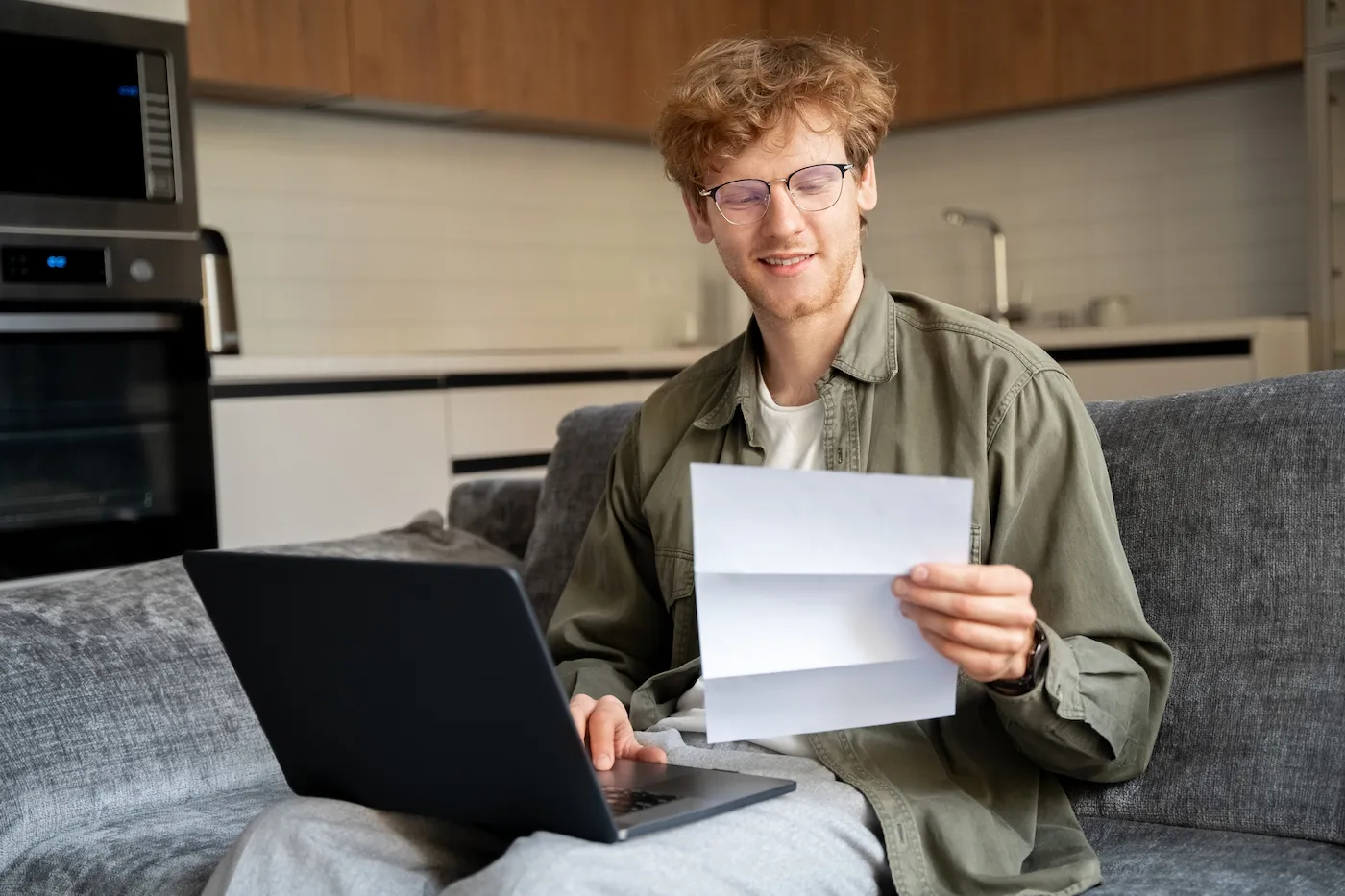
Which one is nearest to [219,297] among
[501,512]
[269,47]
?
[269,47]

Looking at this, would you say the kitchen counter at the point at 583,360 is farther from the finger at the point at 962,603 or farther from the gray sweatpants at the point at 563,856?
the finger at the point at 962,603

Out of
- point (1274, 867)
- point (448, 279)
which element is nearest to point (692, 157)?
point (1274, 867)

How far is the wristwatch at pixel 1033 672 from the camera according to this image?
4.28ft

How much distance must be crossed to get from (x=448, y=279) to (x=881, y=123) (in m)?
3.54

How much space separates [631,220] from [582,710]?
→ 13.9 ft

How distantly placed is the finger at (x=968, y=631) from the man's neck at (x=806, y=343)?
471 mm

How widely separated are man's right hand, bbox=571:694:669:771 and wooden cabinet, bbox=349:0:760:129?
2.90 metres

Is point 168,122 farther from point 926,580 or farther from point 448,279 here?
point 926,580

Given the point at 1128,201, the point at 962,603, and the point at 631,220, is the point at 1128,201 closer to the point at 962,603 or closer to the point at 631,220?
the point at 631,220

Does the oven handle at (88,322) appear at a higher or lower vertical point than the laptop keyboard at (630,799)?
higher

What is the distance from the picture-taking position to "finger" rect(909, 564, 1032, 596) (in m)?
1.18

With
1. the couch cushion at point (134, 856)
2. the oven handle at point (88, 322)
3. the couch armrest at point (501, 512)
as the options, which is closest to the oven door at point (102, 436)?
the oven handle at point (88, 322)

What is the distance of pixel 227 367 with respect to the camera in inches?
148

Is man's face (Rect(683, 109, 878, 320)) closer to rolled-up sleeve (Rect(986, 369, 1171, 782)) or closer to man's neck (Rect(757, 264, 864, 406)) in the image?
man's neck (Rect(757, 264, 864, 406))
